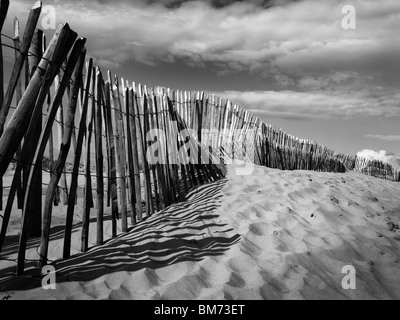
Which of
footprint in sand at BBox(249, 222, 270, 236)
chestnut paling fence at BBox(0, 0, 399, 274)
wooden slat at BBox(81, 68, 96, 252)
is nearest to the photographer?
chestnut paling fence at BBox(0, 0, 399, 274)

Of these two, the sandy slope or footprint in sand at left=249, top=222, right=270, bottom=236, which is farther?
footprint in sand at left=249, top=222, right=270, bottom=236

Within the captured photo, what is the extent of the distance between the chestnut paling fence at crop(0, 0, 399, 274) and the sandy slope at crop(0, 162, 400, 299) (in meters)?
0.35

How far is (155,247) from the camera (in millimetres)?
2889

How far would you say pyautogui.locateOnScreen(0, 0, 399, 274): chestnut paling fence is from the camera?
218 cm

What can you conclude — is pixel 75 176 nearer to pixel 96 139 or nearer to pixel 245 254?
pixel 96 139

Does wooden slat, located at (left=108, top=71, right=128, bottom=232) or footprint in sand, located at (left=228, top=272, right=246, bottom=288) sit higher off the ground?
wooden slat, located at (left=108, top=71, right=128, bottom=232)

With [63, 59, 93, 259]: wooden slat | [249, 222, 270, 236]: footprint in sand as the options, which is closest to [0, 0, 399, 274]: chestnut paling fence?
[63, 59, 93, 259]: wooden slat

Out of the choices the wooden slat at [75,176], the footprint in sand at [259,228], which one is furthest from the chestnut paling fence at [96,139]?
the footprint in sand at [259,228]

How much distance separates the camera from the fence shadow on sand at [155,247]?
2.29 meters

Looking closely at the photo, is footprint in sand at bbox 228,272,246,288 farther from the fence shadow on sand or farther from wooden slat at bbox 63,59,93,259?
wooden slat at bbox 63,59,93,259

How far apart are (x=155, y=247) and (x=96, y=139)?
3.91 feet

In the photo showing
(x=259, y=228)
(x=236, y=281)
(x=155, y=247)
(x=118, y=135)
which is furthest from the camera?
(x=118, y=135)

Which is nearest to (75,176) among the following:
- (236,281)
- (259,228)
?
(236,281)
